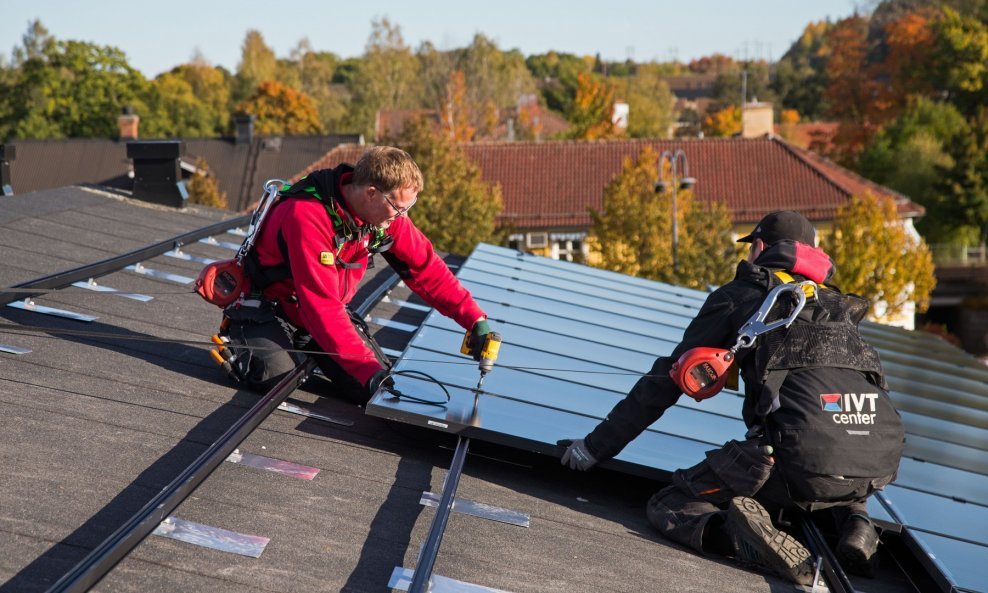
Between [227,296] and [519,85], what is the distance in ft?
241

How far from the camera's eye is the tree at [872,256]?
2875cm

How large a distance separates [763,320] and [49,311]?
4223 mm

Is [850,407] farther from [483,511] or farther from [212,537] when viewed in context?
[212,537]

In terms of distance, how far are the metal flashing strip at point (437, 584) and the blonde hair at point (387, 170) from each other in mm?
2182

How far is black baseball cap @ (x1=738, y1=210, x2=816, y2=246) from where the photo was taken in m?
4.91

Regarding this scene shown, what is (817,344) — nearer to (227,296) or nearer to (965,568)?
(965,568)

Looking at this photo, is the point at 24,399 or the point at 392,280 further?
the point at 392,280

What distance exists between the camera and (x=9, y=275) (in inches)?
280

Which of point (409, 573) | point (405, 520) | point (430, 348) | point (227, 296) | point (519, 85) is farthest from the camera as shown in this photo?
point (519, 85)

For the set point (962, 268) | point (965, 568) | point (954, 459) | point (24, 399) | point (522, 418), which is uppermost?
point (24, 399)

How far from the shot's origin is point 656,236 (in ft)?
86.2

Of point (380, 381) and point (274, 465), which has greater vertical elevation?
point (380, 381)

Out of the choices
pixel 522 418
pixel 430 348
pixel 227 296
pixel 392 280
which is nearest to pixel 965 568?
pixel 522 418

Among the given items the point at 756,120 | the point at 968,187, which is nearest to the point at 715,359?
the point at 756,120
